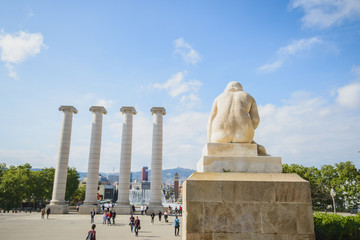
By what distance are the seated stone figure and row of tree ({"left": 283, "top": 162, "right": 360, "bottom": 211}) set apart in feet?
193

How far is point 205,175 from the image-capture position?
7270mm

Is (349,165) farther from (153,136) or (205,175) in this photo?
(205,175)

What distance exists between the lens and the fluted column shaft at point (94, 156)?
154ft

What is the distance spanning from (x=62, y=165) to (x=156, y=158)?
1780 cm

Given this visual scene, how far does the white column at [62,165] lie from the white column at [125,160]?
10.2 metres

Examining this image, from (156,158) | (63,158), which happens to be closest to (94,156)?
(63,158)

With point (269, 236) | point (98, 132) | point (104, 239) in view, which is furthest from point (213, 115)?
point (98, 132)

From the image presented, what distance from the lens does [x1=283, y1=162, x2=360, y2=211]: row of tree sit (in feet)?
192

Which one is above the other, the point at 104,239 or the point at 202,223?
the point at 202,223

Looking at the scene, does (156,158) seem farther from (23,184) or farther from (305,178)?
(305,178)

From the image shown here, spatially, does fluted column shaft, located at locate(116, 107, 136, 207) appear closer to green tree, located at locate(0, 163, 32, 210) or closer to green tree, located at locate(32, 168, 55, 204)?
green tree, located at locate(0, 163, 32, 210)

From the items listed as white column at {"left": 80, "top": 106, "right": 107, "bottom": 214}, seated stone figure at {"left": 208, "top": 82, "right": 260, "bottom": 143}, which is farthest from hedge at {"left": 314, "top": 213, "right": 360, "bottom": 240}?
white column at {"left": 80, "top": 106, "right": 107, "bottom": 214}

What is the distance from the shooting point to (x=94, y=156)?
4931 cm

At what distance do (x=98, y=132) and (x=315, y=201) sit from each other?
57.5m
